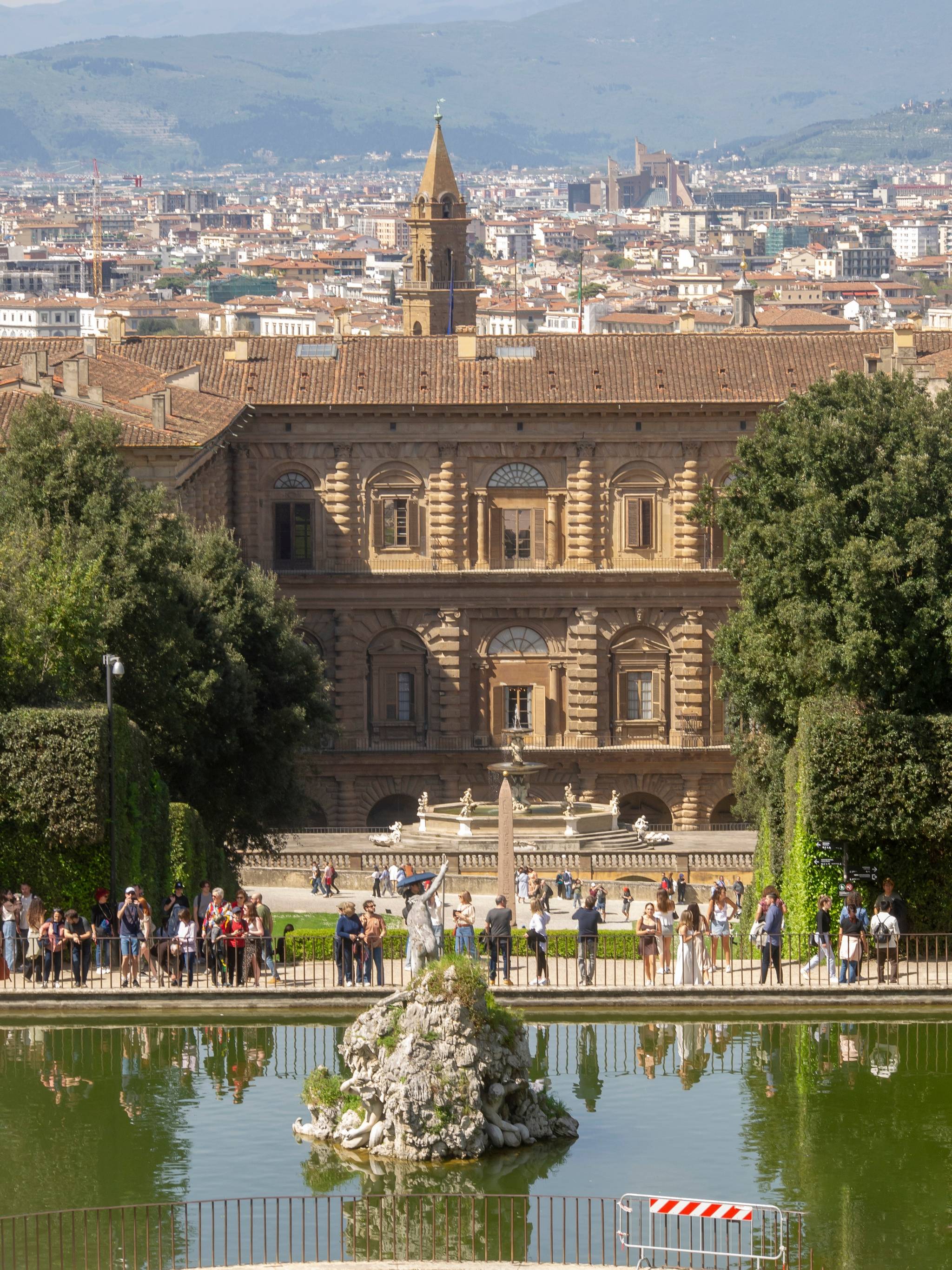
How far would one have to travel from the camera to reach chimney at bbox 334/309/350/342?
87125mm

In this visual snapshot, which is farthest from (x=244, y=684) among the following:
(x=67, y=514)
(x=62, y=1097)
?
(x=62, y=1097)

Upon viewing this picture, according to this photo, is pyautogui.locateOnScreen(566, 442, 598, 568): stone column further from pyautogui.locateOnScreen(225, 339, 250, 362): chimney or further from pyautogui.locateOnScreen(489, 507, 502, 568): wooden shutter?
pyautogui.locateOnScreen(225, 339, 250, 362): chimney

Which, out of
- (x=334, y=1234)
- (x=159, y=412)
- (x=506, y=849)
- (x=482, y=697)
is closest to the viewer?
(x=334, y=1234)

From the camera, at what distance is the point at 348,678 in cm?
8244

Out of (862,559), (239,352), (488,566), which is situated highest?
(239,352)

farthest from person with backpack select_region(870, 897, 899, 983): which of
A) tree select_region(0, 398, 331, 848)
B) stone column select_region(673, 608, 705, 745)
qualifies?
stone column select_region(673, 608, 705, 745)

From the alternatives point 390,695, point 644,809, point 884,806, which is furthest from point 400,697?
point 884,806

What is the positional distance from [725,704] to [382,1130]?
1814 inches

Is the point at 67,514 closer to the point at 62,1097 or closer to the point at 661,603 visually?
the point at 62,1097

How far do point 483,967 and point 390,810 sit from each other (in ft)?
133

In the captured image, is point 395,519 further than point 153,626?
Yes

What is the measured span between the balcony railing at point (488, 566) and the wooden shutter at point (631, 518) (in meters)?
0.64

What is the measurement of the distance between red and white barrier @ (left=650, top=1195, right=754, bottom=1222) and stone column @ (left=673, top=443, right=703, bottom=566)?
170 feet

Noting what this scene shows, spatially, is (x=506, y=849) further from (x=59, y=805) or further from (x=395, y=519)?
(x=395, y=519)
